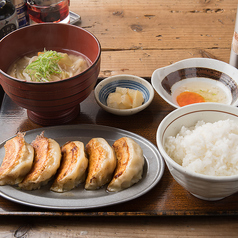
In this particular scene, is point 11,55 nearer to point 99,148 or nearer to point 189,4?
point 99,148

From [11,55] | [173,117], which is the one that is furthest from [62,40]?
[173,117]

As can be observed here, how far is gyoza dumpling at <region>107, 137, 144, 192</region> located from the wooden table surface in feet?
0.35

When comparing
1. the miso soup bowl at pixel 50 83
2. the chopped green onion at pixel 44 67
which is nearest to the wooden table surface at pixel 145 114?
the miso soup bowl at pixel 50 83

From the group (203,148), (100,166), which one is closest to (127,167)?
(100,166)

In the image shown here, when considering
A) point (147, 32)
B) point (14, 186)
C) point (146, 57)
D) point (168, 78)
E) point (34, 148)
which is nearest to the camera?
point (14, 186)

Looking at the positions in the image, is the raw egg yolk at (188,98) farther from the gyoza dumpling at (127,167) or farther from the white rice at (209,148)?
the gyoza dumpling at (127,167)

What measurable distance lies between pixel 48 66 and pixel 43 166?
712 millimetres

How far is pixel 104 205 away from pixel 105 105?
843 mm

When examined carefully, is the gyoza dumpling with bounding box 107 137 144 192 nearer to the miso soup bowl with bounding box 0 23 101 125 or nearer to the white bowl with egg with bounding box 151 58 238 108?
the miso soup bowl with bounding box 0 23 101 125

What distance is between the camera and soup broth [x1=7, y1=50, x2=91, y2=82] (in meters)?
2.05

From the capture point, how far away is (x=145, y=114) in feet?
7.37

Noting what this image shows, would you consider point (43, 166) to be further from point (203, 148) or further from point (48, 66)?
point (203, 148)

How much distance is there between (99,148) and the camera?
1.76 metres

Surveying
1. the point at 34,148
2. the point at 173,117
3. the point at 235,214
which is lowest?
the point at 235,214
